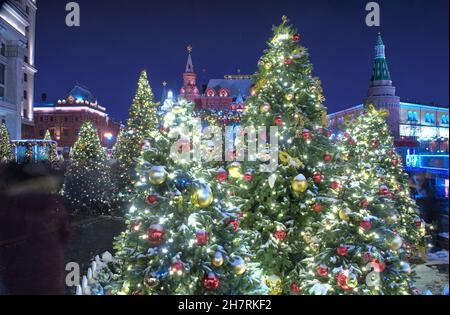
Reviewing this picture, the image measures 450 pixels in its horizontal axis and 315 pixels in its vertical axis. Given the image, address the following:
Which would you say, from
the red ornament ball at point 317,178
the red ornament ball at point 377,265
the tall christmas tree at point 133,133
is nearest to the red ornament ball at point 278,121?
the red ornament ball at point 317,178

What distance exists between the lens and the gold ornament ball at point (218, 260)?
482 cm

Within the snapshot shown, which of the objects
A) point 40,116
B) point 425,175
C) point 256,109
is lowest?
point 425,175

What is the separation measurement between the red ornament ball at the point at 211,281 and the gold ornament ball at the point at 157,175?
1.40 metres

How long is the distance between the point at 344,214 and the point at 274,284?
2939 mm

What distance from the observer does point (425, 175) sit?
46.5 ft

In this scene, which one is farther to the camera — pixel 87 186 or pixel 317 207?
pixel 87 186

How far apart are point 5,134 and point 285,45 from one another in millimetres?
17253

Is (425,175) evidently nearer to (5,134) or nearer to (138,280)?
(138,280)

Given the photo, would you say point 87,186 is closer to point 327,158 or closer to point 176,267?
point 327,158

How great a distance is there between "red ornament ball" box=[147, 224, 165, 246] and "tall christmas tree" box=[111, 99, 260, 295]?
1 cm

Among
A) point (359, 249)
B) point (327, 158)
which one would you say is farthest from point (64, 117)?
→ point (359, 249)

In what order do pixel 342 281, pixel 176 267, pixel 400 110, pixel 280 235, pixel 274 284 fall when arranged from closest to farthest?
pixel 176 267
pixel 342 281
pixel 280 235
pixel 274 284
pixel 400 110

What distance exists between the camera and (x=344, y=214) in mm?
5262
